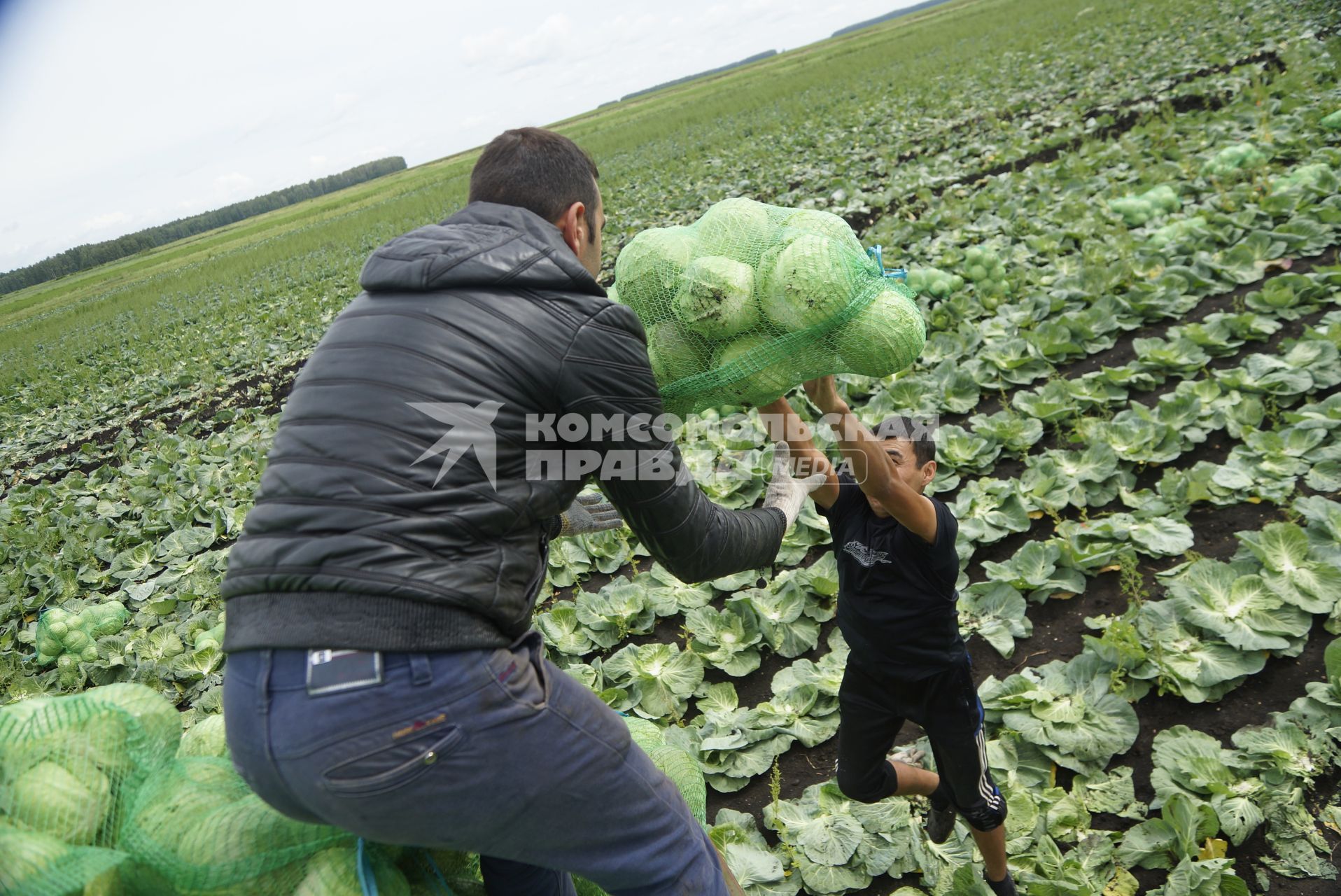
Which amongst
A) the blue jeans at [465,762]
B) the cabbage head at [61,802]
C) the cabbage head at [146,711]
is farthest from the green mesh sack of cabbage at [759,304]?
the cabbage head at [61,802]

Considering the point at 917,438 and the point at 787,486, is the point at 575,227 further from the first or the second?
the point at 917,438

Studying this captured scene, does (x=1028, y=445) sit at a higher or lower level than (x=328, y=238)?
lower

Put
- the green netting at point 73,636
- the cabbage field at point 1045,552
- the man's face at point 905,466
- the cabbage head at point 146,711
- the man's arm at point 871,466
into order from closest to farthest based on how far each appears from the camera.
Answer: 1. the cabbage head at point 146,711
2. the man's arm at point 871,466
3. the man's face at point 905,466
4. the cabbage field at point 1045,552
5. the green netting at point 73,636

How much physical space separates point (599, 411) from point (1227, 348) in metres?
4.17

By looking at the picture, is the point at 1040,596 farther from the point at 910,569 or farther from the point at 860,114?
the point at 860,114

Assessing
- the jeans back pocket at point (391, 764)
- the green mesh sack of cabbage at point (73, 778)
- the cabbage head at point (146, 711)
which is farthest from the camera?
the cabbage head at point (146, 711)

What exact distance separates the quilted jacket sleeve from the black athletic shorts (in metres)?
0.67

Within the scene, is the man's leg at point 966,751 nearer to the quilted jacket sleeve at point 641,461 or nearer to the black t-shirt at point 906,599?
the black t-shirt at point 906,599

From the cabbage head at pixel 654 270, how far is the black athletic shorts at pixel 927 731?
42.2 inches

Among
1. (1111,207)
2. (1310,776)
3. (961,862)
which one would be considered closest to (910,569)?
(961,862)

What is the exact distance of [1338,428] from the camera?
3.24 m

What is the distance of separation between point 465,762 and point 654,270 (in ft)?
3.50

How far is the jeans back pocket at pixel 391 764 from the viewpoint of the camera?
1.04 m

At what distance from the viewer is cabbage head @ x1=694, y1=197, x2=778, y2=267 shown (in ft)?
5.54
